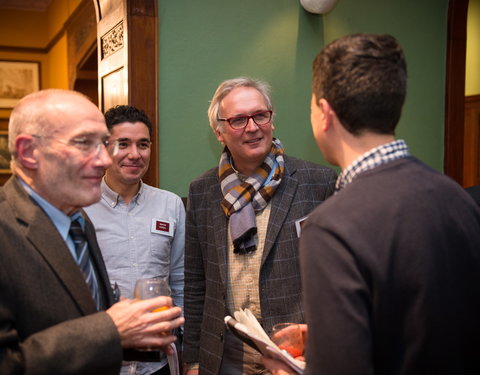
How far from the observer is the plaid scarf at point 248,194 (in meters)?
1.98

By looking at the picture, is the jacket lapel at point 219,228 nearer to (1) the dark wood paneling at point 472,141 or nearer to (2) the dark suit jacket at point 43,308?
(2) the dark suit jacket at point 43,308

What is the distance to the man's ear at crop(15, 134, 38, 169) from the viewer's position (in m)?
1.39

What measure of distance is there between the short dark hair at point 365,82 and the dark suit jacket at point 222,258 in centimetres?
87

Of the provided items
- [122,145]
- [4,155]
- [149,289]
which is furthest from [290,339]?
[4,155]

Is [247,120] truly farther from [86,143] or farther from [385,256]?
[385,256]

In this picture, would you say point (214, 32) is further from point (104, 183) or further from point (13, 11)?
point (13, 11)

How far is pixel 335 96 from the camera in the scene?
3.78 feet

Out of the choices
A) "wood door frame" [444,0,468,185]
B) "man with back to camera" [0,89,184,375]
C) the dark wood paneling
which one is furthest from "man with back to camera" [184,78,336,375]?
the dark wood paneling

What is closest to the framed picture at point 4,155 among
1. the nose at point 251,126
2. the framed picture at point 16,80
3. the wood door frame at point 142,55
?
the framed picture at point 16,80

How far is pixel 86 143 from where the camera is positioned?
4.74 feet

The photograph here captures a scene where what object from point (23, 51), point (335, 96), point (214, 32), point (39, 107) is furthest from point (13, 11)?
point (335, 96)

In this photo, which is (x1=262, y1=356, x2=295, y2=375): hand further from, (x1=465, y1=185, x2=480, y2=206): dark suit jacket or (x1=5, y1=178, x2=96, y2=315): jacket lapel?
(x1=465, y1=185, x2=480, y2=206): dark suit jacket

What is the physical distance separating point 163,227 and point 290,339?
98cm

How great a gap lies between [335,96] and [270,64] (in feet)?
7.99
